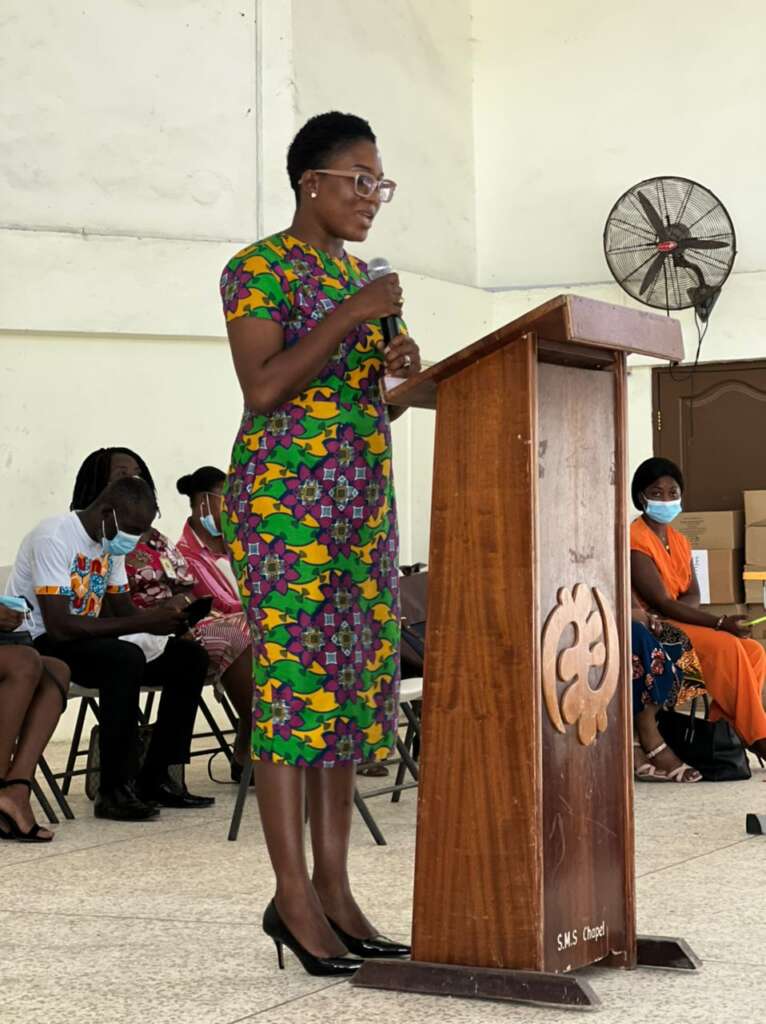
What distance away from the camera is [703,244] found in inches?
346

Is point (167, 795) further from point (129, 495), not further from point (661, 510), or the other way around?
point (661, 510)

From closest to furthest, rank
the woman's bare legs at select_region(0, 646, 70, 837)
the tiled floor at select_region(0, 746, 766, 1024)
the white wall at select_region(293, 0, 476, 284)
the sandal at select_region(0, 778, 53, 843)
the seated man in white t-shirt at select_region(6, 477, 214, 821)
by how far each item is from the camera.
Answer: the tiled floor at select_region(0, 746, 766, 1024)
the sandal at select_region(0, 778, 53, 843)
the woman's bare legs at select_region(0, 646, 70, 837)
the seated man in white t-shirt at select_region(6, 477, 214, 821)
the white wall at select_region(293, 0, 476, 284)

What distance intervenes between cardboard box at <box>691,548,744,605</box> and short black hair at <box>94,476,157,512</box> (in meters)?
4.30

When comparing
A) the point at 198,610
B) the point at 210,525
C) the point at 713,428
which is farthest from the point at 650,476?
the point at 713,428

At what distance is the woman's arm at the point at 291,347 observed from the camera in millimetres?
2734

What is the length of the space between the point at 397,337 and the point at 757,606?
6561mm

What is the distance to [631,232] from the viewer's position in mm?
8938

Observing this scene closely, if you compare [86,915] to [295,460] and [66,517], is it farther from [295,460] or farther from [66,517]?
[66,517]

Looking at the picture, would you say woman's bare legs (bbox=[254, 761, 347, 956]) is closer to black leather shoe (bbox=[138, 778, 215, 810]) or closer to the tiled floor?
the tiled floor

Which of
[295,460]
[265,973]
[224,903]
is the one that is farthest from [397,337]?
[224,903]

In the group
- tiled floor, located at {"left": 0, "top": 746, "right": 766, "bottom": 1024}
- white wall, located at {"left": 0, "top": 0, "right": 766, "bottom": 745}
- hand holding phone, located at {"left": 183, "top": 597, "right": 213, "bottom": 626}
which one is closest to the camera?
tiled floor, located at {"left": 0, "top": 746, "right": 766, "bottom": 1024}

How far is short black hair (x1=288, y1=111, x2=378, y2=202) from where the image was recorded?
2971 mm

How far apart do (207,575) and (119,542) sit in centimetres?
93

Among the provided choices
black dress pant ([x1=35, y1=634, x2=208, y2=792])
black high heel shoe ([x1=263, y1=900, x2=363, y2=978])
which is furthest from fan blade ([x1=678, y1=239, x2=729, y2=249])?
black high heel shoe ([x1=263, y1=900, x2=363, y2=978])
